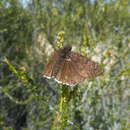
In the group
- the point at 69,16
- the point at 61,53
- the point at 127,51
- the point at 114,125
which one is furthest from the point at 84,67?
the point at 69,16

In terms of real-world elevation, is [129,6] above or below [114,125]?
above

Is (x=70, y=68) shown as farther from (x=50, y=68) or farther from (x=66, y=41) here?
(x=66, y=41)

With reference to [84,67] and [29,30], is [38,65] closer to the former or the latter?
[29,30]

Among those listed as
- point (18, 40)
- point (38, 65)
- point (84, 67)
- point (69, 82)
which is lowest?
point (69, 82)

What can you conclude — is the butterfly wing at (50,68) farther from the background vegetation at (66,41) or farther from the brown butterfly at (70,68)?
the background vegetation at (66,41)

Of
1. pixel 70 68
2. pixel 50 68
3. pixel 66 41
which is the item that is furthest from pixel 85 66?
pixel 66 41

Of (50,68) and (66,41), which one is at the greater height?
(66,41)

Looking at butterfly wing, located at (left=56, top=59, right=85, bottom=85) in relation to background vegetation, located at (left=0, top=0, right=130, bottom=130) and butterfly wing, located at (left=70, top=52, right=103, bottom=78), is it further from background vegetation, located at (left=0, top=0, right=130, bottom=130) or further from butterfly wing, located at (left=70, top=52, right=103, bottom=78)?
background vegetation, located at (left=0, top=0, right=130, bottom=130)

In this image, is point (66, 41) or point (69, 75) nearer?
point (69, 75)
